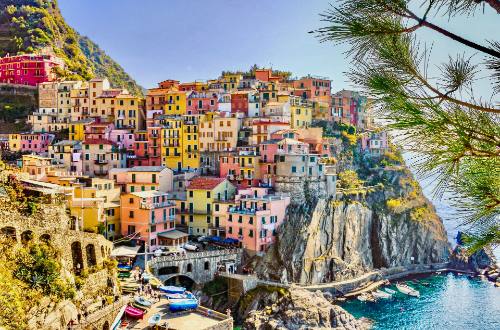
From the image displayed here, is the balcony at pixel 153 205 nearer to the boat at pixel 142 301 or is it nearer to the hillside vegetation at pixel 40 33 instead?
the boat at pixel 142 301

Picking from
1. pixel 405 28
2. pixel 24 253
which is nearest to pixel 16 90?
pixel 24 253

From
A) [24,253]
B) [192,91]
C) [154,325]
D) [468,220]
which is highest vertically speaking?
[192,91]

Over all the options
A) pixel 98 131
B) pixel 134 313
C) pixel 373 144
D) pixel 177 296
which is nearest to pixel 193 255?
pixel 177 296

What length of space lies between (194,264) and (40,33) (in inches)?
1840

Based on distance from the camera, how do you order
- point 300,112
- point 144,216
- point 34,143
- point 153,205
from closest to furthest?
point 144,216 < point 153,205 < point 34,143 < point 300,112

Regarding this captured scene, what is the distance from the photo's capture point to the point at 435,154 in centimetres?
394

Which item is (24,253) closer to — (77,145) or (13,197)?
(13,197)

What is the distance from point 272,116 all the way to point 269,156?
7.13 metres

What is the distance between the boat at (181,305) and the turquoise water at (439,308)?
1414cm

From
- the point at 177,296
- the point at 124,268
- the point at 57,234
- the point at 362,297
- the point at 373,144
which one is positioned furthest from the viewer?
the point at 373,144

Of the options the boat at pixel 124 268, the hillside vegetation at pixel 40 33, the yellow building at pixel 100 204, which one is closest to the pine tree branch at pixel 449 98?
the boat at pixel 124 268

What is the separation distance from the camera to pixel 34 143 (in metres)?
49.5

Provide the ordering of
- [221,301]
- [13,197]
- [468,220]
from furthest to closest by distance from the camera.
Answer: [221,301] → [13,197] → [468,220]

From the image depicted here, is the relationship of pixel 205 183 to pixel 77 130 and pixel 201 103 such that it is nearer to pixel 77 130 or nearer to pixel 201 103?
pixel 201 103
